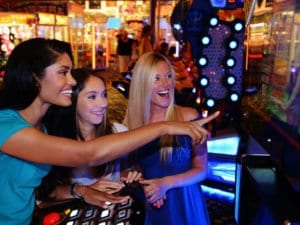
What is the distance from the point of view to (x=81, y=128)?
5.73ft

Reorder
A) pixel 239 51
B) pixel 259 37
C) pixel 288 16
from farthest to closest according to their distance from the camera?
pixel 239 51 → pixel 259 37 → pixel 288 16

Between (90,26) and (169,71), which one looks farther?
(90,26)

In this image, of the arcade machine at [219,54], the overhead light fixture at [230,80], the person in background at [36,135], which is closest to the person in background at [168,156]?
the person in background at [36,135]

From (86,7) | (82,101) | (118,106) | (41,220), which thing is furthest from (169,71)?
(86,7)

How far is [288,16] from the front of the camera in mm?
1083

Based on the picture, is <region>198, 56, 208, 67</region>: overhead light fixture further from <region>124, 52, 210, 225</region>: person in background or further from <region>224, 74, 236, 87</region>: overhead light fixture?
<region>124, 52, 210, 225</region>: person in background

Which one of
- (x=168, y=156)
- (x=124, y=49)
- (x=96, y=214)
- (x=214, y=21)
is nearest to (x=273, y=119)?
(x=96, y=214)

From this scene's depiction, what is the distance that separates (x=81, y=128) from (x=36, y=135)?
64 cm

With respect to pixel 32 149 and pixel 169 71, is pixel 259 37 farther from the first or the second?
pixel 32 149

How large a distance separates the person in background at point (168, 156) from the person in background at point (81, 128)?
197mm

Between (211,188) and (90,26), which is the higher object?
(90,26)

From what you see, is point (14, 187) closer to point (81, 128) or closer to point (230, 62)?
point (81, 128)

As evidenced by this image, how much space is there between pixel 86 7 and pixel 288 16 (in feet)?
55.6

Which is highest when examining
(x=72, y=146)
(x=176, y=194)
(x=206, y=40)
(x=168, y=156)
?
(x=206, y=40)
